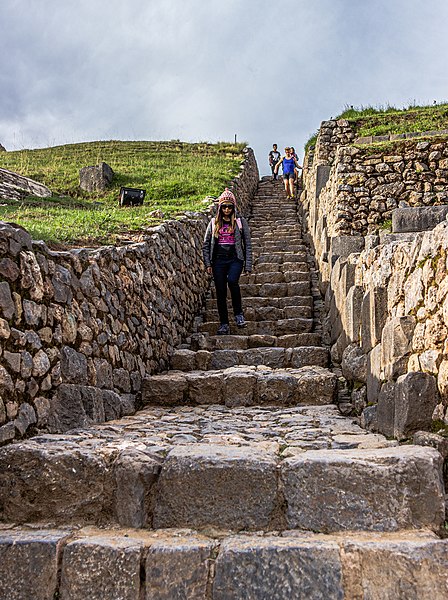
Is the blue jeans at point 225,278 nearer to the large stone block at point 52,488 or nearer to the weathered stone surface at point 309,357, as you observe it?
the weathered stone surface at point 309,357

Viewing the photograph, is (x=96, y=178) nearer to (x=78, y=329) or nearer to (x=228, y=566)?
(x=78, y=329)

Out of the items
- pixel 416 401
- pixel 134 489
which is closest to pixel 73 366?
pixel 134 489

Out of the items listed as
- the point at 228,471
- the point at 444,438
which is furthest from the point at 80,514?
the point at 444,438

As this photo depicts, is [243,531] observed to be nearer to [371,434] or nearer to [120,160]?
[371,434]

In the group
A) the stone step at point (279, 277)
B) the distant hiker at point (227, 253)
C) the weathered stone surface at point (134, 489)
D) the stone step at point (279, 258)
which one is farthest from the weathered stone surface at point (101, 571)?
the stone step at point (279, 258)

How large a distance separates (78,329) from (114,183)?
1374cm

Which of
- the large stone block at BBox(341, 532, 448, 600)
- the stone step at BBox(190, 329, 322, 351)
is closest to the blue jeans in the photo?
the stone step at BBox(190, 329, 322, 351)

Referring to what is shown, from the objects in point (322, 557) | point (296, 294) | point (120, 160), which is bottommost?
point (322, 557)

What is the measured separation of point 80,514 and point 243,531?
36.8 inches

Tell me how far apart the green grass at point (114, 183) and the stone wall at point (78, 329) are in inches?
30.8

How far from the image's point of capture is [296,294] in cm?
884

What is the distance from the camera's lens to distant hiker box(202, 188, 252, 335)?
7648 mm

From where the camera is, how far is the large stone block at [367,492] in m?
2.76

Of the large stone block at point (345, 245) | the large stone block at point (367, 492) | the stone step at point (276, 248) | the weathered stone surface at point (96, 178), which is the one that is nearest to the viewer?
the large stone block at point (367, 492)
